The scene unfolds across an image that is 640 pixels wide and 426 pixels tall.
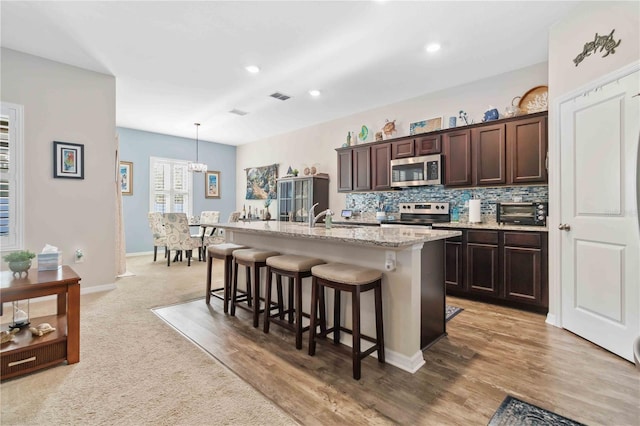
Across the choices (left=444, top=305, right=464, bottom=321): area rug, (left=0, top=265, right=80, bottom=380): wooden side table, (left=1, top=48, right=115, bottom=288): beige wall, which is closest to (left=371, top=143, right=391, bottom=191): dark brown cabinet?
(left=444, top=305, right=464, bottom=321): area rug

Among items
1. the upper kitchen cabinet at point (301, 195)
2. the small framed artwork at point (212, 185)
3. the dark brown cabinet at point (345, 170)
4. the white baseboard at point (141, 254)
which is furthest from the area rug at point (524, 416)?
the small framed artwork at point (212, 185)

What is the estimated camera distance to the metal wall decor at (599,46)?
2.43 m

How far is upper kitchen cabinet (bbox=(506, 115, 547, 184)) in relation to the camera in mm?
3391

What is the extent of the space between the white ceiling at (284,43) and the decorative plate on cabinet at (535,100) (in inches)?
13.7

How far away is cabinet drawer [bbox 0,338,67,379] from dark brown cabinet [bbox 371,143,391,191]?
4.17 metres

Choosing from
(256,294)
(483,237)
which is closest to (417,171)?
(483,237)

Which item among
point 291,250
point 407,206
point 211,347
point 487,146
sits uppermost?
point 487,146

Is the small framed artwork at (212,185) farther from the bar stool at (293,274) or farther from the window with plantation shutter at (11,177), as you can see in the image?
the bar stool at (293,274)

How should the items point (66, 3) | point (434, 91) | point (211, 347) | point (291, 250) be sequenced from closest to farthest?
point (211, 347) → point (66, 3) → point (291, 250) → point (434, 91)

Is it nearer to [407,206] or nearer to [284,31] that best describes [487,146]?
[407,206]

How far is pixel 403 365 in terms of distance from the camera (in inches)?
84.8

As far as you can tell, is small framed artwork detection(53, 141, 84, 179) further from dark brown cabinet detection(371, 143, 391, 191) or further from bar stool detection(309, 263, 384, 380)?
dark brown cabinet detection(371, 143, 391, 191)

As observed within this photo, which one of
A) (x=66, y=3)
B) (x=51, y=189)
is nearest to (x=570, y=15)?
(x=66, y=3)

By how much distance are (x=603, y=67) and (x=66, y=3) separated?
453cm
